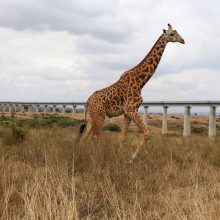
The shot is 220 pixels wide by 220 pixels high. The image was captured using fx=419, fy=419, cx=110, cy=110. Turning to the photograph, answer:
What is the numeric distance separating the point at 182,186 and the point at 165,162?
6.77ft

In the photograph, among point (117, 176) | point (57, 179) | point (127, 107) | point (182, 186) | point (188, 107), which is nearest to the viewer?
point (57, 179)

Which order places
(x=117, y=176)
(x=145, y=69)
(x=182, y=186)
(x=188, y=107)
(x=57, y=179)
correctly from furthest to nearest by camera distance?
1. (x=188, y=107)
2. (x=145, y=69)
3. (x=182, y=186)
4. (x=117, y=176)
5. (x=57, y=179)

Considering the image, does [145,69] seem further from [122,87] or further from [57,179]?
[57,179]

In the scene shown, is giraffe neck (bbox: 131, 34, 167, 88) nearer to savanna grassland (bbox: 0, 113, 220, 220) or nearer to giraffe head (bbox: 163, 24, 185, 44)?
giraffe head (bbox: 163, 24, 185, 44)

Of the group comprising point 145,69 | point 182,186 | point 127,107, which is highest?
point 145,69

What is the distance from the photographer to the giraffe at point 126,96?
31.9 ft

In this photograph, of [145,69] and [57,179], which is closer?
[57,179]

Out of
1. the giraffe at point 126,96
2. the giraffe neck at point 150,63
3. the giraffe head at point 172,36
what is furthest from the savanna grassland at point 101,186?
the giraffe head at point 172,36

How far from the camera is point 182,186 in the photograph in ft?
22.8

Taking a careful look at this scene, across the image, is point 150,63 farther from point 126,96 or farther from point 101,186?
point 101,186

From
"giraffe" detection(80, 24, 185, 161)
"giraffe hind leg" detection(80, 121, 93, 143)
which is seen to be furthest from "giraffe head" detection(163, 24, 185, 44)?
"giraffe hind leg" detection(80, 121, 93, 143)

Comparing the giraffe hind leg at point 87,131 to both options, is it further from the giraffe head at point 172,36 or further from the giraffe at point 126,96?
the giraffe head at point 172,36

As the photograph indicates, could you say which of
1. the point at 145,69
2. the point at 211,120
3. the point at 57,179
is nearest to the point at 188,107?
the point at 211,120

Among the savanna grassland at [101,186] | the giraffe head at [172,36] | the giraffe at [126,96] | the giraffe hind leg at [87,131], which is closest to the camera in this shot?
the savanna grassland at [101,186]
